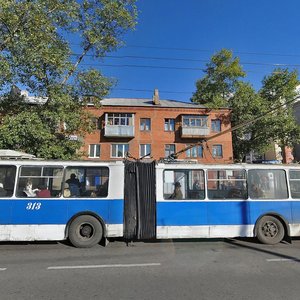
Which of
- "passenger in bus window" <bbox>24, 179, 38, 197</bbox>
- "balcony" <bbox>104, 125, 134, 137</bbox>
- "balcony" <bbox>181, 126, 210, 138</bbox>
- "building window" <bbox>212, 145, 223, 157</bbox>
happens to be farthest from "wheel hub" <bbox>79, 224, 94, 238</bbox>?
"building window" <bbox>212, 145, 223, 157</bbox>

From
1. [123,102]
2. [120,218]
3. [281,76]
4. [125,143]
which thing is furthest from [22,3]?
[281,76]

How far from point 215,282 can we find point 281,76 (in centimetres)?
4140

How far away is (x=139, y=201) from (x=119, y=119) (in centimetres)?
3181

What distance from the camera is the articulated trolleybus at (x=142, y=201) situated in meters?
9.00

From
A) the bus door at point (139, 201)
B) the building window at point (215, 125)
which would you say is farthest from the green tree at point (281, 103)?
the bus door at point (139, 201)

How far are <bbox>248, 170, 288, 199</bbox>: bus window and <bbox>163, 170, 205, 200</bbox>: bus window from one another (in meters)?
1.56

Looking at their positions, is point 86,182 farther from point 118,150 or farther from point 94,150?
point 94,150

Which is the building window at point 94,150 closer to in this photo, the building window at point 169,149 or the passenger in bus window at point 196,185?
the building window at point 169,149

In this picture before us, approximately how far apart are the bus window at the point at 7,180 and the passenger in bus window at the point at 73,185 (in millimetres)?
1555

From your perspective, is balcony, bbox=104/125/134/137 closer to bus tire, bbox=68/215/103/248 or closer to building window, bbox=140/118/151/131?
building window, bbox=140/118/151/131

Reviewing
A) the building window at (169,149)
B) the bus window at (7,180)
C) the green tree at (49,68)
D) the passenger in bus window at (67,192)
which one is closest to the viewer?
the bus window at (7,180)

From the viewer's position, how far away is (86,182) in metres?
9.40

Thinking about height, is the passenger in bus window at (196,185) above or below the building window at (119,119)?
below

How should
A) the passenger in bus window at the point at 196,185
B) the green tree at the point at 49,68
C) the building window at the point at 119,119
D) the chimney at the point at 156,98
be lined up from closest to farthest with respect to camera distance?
the passenger in bus window at the point at 196,185
the green tree at the point at 49,68
the building window at the point at 119,119
the chimney at the point at 156,98
